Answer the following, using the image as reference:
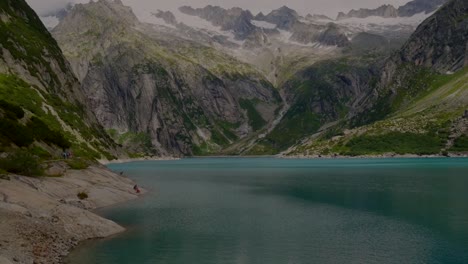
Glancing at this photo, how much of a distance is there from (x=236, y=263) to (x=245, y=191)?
7575cm

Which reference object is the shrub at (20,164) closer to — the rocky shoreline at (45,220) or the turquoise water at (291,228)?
the rocky shoreline at (45,220)

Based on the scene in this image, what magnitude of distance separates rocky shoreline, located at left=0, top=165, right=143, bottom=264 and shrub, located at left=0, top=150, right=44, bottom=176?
2.51m

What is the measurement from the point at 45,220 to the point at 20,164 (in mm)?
31116

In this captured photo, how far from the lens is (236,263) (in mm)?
51188

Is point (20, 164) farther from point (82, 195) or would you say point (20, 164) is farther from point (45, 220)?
point (45, 220)

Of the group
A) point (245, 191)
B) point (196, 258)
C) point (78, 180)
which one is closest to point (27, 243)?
point (196, 258)

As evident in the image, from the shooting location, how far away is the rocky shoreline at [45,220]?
159 feet

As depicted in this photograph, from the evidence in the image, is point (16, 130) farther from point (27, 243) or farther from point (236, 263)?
point (236, 263)

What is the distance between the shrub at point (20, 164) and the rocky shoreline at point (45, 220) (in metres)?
2.51

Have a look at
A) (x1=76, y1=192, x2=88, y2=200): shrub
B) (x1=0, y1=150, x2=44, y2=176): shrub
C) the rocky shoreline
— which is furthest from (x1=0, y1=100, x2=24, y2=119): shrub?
(x1=76, y1=192, x2=88, y2=200): shrub

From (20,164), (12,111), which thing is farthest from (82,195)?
(12,111)

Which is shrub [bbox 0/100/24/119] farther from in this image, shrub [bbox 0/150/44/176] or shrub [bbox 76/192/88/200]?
shrub [bbox 76/192/88/200]

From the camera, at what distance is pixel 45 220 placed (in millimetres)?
58656

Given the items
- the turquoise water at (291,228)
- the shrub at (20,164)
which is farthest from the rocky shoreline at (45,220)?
the turquoise water at (291,228)
